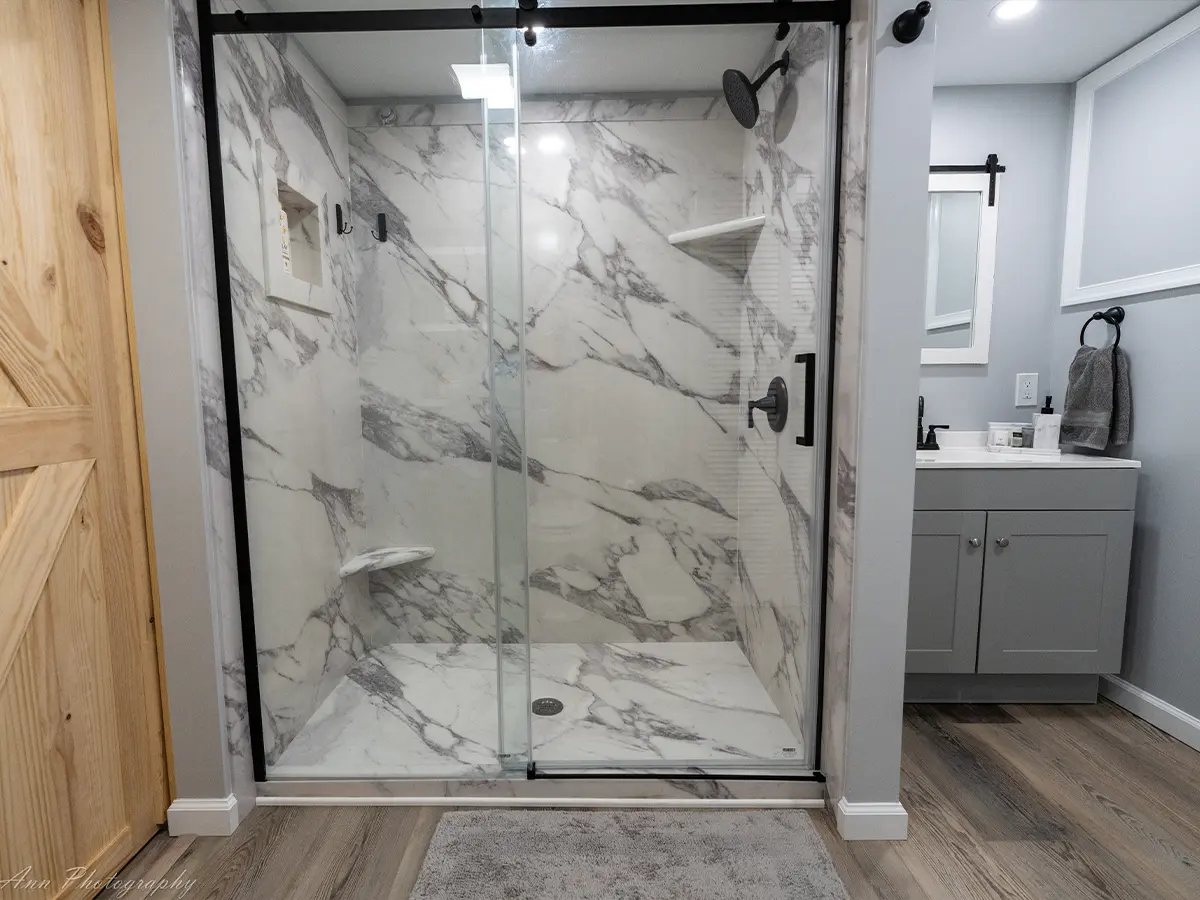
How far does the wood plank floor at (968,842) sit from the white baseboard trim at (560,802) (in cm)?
3

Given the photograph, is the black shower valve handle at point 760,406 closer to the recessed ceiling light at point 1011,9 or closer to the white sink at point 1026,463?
the white sink at point 1026,463

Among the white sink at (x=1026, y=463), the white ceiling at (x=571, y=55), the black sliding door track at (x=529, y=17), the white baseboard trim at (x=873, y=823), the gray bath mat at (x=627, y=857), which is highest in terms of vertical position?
the white ceiling at (x=571, y=55)

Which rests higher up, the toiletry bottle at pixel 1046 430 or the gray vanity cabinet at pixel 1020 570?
the toiletry bottle at pixel 1046 430

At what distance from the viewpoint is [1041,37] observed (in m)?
2.00

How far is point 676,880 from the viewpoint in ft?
4.48

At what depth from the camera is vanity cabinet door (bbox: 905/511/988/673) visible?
6.69ft

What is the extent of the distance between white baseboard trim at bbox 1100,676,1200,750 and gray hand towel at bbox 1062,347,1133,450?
864 millimetres

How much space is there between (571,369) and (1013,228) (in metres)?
1.88

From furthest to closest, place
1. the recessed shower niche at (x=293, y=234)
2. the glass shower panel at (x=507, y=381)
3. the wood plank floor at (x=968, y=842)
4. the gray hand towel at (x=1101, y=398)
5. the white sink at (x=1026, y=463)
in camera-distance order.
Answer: the gray hand towel at (x=1101, y=398)
the white sink at (x=1026, y=463)
the recessed shower niche at (x=293, y=234)
the glass shower panel at (x=507, y=381)
the wood plank floor at (x=968, y=842)

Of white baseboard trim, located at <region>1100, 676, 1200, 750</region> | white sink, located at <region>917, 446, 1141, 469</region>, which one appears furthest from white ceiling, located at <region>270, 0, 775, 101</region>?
white baseboard trim, located at <region>1100, 676, 1200, 750</region>

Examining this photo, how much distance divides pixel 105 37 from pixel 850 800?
2560 millimetres

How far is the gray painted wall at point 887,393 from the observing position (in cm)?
134

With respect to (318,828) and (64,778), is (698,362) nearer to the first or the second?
(318,828)

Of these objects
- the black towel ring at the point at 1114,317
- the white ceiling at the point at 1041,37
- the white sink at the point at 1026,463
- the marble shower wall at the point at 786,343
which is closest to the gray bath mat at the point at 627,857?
the marble shower wall at the point at 786,343
